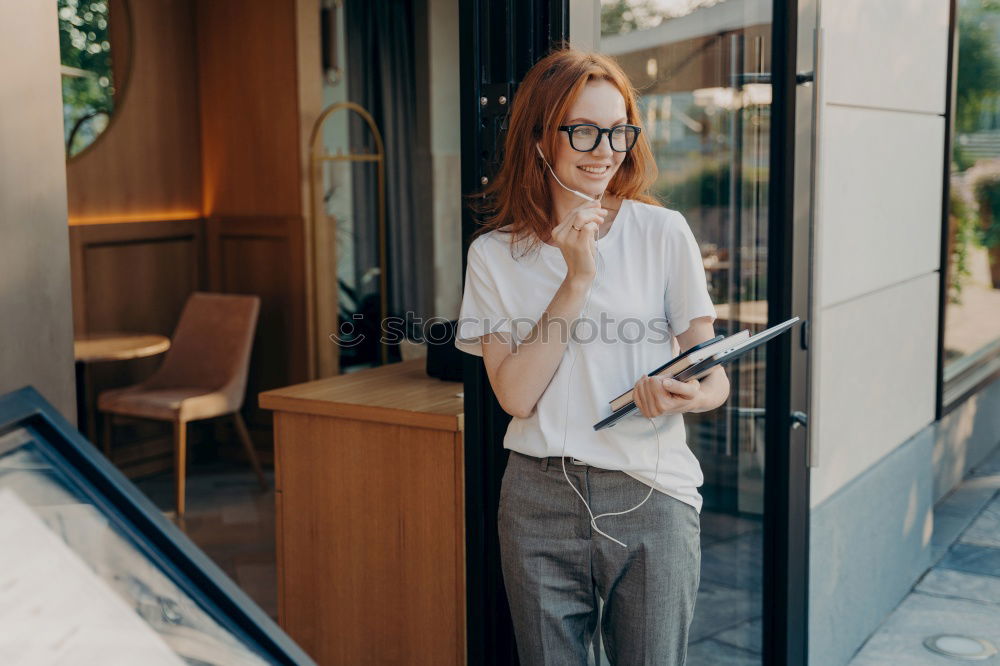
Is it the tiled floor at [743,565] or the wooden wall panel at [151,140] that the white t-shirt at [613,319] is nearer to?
the tiled floor at [743,565]

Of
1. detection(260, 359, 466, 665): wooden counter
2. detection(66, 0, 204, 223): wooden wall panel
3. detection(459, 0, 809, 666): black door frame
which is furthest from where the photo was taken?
detection(66, 0, 204, 223): wooden wall panel

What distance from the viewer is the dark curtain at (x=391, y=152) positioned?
6.10 meters

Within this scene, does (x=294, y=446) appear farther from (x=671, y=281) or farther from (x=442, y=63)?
(x=442, y=63)

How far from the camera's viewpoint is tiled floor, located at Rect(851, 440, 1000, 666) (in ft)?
11.6

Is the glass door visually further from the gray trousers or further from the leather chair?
the leather chair

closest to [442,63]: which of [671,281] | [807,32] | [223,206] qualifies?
[223,206]

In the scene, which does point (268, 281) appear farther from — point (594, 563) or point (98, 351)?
point (594, 563)

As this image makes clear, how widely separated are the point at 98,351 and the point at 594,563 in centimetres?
355

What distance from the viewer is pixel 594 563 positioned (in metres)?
1.69

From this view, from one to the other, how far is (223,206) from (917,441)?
3.70 m

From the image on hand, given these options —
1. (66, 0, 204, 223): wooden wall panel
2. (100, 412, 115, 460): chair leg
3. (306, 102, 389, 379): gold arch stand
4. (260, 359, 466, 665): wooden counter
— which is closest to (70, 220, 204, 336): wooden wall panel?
(66, 0, 204, 223): wooden wall panel

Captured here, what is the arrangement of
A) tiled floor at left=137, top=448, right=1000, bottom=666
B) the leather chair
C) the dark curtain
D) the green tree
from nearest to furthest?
1. tiled floor at left=137, top=448, right=1000, bottom=666
2. the leather chair
3. the green tree
4. the dark curtain

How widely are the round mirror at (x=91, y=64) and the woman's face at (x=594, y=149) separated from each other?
4.14 meters

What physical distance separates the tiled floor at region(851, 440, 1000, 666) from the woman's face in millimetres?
2399
